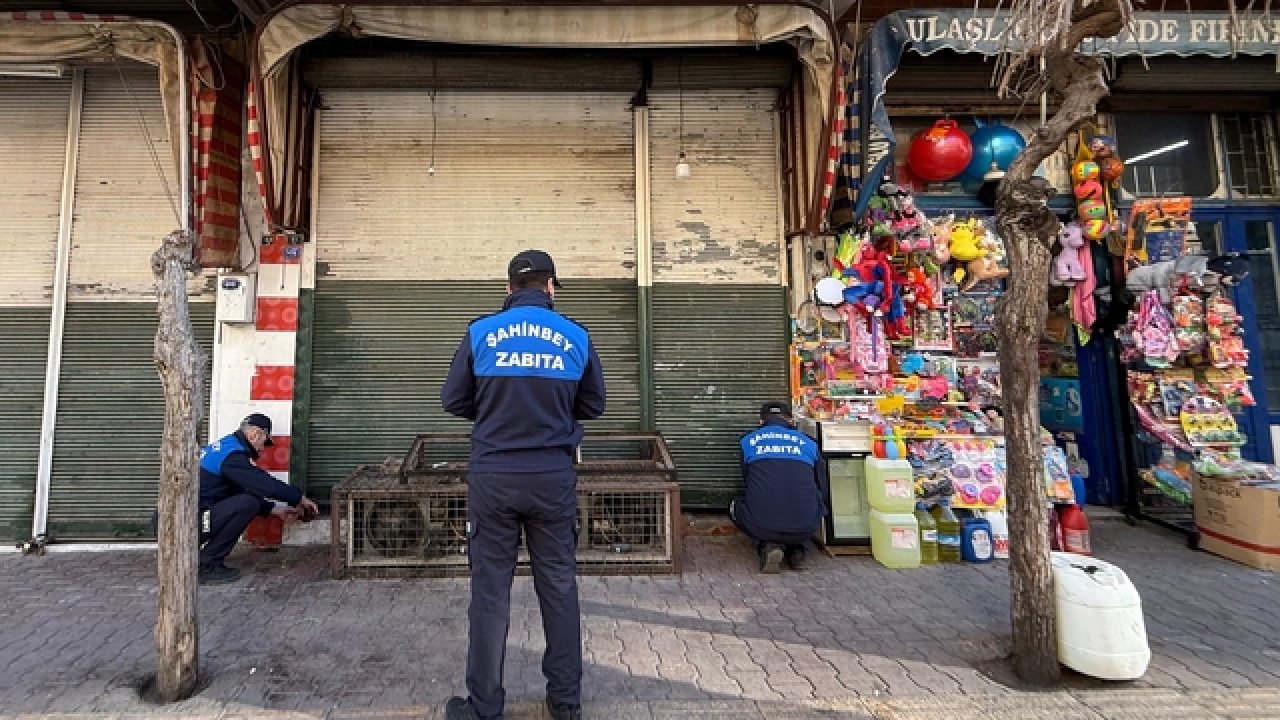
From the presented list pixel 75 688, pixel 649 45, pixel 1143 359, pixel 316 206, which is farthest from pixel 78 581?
pixel 1143 359

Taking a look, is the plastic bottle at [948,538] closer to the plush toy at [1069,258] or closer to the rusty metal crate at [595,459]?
the rusty metal crate at [595,459]

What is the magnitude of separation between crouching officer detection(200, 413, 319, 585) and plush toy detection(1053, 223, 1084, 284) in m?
7.25

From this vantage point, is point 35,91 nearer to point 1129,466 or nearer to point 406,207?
point 406,207

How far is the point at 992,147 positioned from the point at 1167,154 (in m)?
2.36

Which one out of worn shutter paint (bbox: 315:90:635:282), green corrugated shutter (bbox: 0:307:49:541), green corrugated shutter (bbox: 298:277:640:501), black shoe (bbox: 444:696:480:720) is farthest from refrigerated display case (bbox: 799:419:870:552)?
green corrugated shutter (bbox: 0:307:49:541)

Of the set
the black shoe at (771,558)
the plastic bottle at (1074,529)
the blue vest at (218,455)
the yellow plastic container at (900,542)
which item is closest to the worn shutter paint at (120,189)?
the blue vest at (218,455)

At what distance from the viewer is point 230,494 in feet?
15.7

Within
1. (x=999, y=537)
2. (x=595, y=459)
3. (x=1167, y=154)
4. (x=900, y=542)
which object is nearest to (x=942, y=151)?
(x=1167, y=154)

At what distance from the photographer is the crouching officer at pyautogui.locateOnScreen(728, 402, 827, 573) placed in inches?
180

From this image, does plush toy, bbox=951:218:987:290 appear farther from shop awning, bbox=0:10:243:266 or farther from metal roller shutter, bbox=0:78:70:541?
metal roller shutter, bbox=0:78:70:541

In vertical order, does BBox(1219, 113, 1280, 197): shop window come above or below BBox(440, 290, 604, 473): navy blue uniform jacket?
above

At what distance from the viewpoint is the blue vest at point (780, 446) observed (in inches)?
185

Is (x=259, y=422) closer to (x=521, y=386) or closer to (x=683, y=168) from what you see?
(x=521, y=386)

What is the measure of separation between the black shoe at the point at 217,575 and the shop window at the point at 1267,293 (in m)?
10.1
